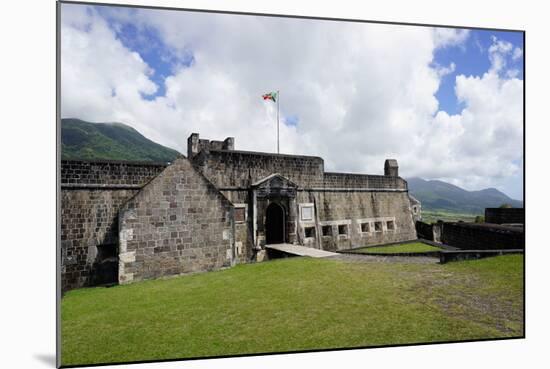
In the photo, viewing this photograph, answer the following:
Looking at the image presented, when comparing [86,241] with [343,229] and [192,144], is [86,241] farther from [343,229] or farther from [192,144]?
[343,229]

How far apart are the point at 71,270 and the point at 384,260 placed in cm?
990

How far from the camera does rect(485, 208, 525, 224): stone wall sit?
1463 cm

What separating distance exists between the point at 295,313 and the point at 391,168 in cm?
1694

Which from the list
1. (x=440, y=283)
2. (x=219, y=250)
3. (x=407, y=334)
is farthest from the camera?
(x=219, y=250)

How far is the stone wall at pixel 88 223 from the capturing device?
10.2 meters

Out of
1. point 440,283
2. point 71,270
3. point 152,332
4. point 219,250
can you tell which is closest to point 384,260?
point 440,283

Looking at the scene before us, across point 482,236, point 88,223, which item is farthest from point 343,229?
point 88,223

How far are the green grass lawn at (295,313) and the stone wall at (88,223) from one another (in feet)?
4.53

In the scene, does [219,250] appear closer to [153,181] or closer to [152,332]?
[153,181]

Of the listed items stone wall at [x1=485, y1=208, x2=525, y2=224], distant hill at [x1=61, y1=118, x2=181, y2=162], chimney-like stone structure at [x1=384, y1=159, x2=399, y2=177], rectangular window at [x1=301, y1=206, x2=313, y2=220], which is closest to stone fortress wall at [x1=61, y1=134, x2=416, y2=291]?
rectangular window at [x1=301, y1=206, x2=313, y2=220]

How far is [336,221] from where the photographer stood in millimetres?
17594

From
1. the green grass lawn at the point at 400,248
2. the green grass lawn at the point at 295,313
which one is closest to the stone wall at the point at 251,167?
the green grass lawn at the point at 400,248

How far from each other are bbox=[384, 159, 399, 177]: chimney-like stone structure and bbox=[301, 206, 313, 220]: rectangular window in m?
7.72

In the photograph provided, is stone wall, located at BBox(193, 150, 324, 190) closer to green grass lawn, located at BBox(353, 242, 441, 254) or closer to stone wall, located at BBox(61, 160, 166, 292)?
stone wall, located at BBox(61, 160, 166, 292)
